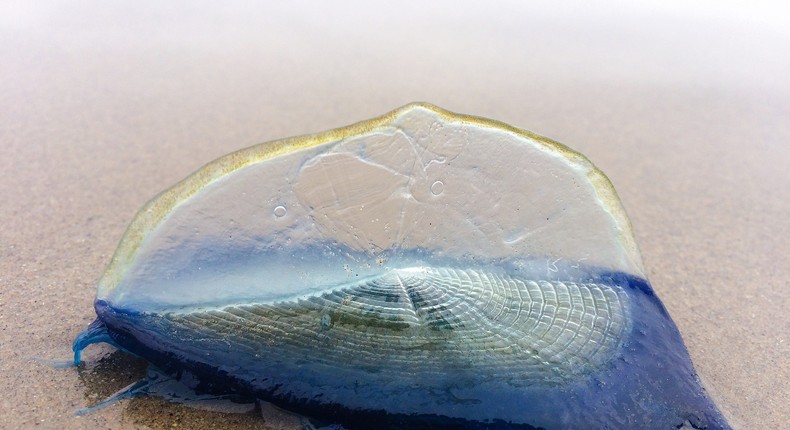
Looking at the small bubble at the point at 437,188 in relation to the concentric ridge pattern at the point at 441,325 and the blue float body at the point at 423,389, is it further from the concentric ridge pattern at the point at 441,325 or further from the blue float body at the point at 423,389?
the blue float body at the point at 423,389

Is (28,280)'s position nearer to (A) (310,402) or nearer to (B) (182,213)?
(B) (182,213)

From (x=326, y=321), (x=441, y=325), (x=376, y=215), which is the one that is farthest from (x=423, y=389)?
(x=376, y=215)

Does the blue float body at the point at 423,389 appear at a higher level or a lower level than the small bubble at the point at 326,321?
lower

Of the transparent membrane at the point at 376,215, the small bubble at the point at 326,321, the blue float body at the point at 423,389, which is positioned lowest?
the blue float body at the point at 423,389

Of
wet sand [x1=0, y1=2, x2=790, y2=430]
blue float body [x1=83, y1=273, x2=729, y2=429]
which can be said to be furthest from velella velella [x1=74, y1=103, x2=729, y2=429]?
wet sand [x1=0, y1=2, x2=790, y2=430]

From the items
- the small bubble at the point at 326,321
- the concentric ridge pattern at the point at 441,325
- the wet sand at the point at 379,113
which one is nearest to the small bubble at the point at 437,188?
the concentric ridge pattern at the point at 441,325

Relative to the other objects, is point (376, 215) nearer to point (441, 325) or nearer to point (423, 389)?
point (441, 325)
